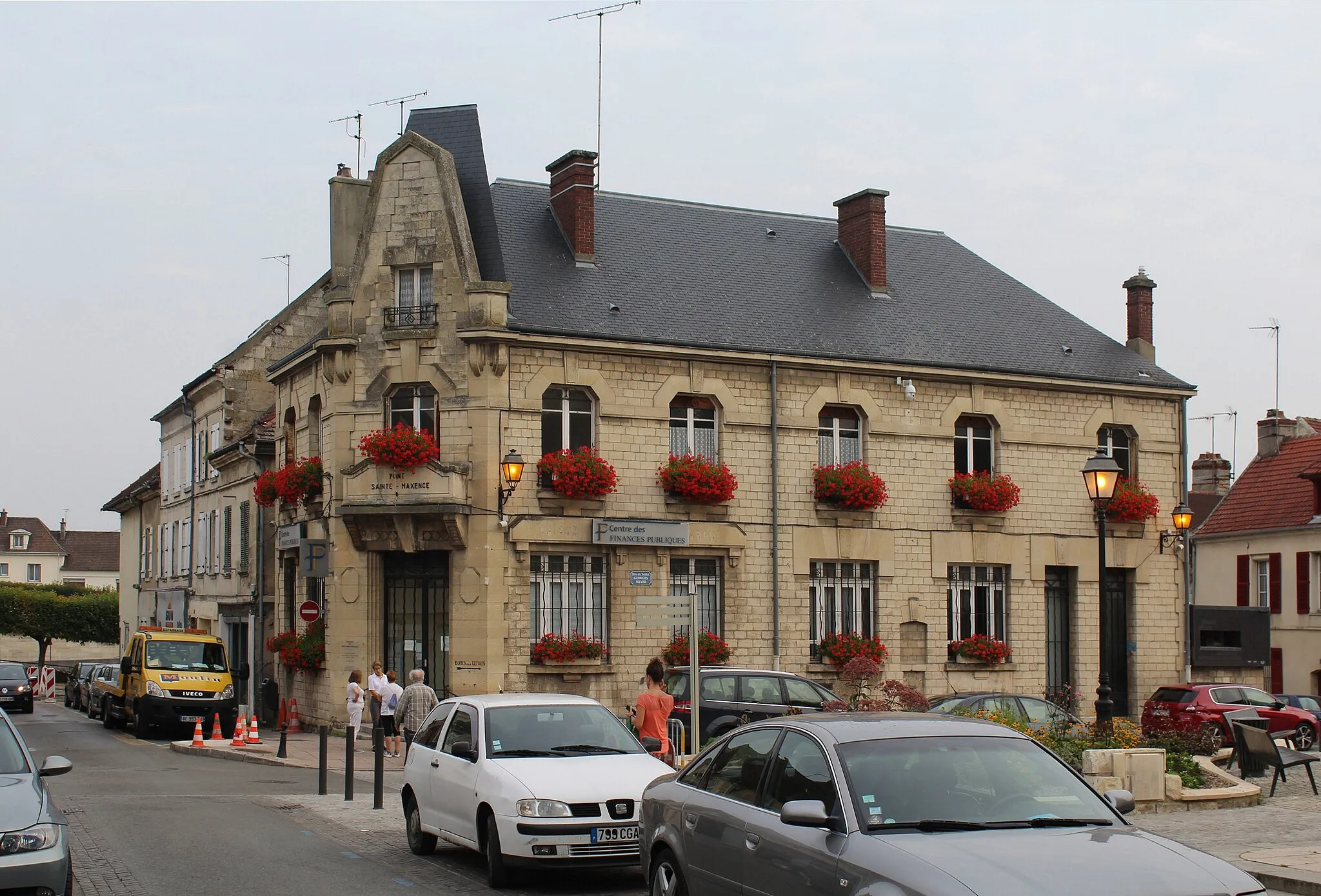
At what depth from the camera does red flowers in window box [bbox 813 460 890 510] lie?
28.4 metres

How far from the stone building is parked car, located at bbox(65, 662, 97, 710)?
15.9m

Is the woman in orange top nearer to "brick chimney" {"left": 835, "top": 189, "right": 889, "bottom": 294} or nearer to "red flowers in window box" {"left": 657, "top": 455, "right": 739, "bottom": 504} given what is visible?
"red flowers in window box" {"left": 657, "top": 455, "right": 739, "bottom": 504}

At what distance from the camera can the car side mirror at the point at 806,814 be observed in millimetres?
7246

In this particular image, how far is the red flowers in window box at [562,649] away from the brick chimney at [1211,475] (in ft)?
122

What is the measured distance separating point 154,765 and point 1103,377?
20493 millimetres

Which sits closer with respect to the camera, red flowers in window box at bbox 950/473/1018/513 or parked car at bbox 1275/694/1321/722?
red flowers in window box at bbox 950/473/1018/513

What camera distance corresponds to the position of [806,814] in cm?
724

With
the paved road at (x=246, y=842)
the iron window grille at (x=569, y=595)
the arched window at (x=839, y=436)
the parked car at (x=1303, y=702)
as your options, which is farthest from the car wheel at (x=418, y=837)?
the parked car at (x=1303, y=702)

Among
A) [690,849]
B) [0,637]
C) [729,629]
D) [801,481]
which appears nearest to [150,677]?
[729,629]

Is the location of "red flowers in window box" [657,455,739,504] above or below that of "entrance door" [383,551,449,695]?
above

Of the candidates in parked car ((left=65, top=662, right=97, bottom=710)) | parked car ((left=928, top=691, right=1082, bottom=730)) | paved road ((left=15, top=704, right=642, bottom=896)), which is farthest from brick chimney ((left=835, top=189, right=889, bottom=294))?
parked car ((left=65, top=662, right=97, bottom=710))

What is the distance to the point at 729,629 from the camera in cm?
2764

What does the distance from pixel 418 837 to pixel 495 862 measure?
2083mm

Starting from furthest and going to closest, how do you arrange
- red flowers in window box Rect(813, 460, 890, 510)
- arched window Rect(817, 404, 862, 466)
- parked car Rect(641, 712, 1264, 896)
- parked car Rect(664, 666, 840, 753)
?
1. arched window Rect(817, 404, 862, 466)
2. red flowers in window box Rect(813, 460, 890, 510)
3. parked car Rect(664, 666, 840, 753)
4. parked car Rect(641, 712, 1264, 896)
